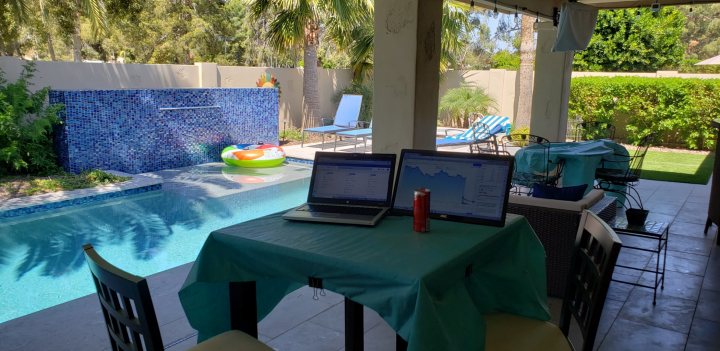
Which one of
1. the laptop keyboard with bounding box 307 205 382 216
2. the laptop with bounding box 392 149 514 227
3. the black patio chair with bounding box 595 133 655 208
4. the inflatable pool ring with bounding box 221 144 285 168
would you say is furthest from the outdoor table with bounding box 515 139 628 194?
the inflatable pool ring with bounding box 221 144 285 168

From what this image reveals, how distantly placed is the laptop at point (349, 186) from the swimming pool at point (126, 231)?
309 centimetres

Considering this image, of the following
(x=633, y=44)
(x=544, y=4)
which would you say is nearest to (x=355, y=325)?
(x=544, y=4)

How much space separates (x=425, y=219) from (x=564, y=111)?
6874 millimetres

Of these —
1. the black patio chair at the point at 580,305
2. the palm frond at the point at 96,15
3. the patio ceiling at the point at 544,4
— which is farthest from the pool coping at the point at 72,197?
the black patio chair at the point at 580,305

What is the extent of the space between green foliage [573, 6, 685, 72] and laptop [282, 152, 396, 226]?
1518 cm

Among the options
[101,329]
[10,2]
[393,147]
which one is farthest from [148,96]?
[101,329]

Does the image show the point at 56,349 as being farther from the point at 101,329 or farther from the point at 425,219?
the point at 425,219

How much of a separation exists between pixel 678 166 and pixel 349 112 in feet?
20.8

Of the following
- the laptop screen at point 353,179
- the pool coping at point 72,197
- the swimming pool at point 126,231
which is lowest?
the swimming pool at point 126,231

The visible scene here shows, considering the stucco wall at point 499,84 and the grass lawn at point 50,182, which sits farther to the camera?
the stucco wall at point 499,84

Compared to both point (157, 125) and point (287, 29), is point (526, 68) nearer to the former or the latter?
point (287, 29)

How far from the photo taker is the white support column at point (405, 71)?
4.45 metres

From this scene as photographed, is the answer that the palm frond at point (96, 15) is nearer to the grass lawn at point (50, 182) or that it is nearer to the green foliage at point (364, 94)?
the grass lawn at point (50, 182)

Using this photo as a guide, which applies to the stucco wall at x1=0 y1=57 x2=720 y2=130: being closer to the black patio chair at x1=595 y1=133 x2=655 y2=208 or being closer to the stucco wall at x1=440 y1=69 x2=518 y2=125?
the stucco wall at x1=440 y1=69 x2=518 y2=125
